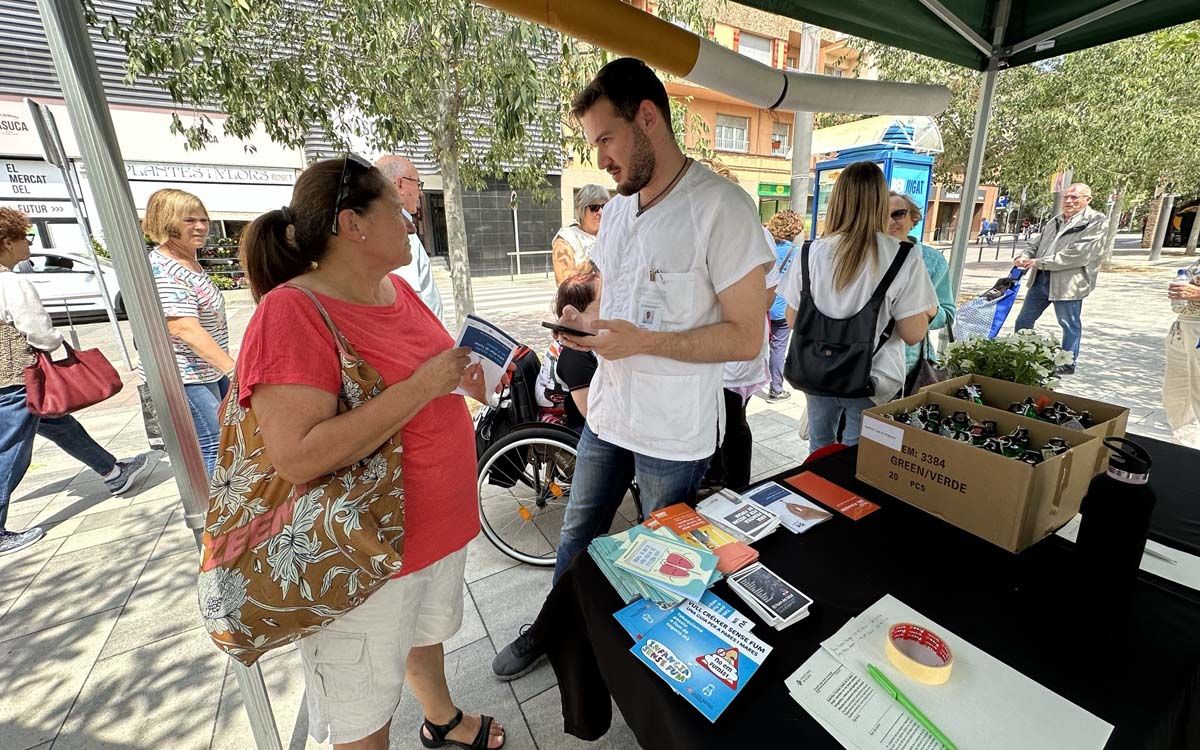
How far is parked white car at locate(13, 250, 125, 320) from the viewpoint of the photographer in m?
7.71

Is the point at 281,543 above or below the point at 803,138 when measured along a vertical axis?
below

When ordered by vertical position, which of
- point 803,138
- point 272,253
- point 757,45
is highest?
point 757,45

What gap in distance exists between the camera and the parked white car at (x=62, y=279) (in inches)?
304

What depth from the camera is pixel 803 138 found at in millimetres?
5770

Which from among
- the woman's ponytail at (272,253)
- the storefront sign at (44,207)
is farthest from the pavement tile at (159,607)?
the storefront sign at (44,207)

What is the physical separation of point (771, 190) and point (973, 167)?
57.5 feet

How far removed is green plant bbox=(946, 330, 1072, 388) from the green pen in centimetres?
136

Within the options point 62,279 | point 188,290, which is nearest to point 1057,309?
point 188,290

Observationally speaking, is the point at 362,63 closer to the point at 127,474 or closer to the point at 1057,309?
the point at 127,474

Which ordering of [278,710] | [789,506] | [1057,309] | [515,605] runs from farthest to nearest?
[1057,309] → [515,605] → [278,710] → [789,506]

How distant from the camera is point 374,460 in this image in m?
1.05

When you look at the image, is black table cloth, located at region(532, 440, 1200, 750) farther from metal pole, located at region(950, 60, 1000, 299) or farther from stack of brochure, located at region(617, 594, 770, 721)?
metal pole, located at region(950, 60, 1000, 299)

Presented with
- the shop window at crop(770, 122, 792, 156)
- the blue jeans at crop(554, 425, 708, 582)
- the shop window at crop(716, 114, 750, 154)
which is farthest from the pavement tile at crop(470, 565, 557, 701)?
the shop window at crop(770, 122, 792, 156)

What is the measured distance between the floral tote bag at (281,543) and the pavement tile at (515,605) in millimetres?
1065
